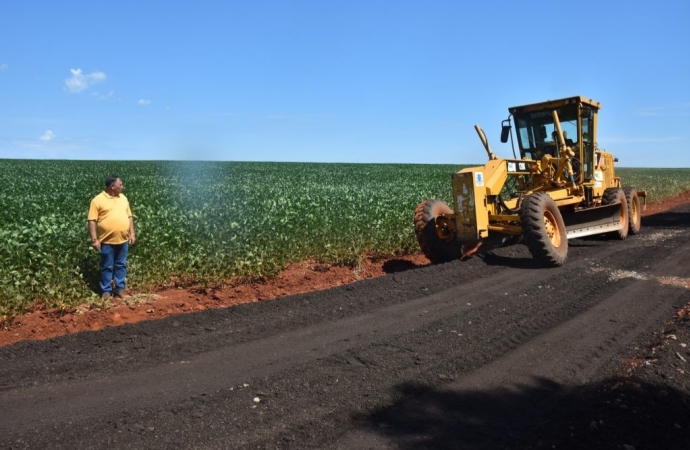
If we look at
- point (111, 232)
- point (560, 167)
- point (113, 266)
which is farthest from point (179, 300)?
point (560, 167)

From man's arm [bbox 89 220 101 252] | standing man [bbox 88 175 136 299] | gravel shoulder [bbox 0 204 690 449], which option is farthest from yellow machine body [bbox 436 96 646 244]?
man's arm [bbox 89 220 101 252]

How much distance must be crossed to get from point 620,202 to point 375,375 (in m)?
9.76

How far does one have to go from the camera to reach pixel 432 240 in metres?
10.7

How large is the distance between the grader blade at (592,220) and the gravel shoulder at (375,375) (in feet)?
12.1

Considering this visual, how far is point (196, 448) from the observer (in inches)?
156

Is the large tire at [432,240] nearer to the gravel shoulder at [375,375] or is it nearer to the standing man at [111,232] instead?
the gravel shoulder at [375,375]

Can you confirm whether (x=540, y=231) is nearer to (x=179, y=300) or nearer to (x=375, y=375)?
(x=375, y=375)

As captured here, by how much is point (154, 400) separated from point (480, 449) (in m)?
2.39

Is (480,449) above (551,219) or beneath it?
beneath

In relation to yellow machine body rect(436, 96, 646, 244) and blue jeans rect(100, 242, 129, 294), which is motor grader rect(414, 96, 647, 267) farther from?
blue jeans rect(100, 242, 129, 294)

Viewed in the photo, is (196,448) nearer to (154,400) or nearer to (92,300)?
(154,400)

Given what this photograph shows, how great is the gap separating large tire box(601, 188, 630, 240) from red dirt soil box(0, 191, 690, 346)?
13.6 ft

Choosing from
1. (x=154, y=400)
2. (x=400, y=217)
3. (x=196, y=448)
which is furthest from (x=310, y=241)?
(x=196, y=448)

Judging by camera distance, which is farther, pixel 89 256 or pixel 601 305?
pixel 89 256
